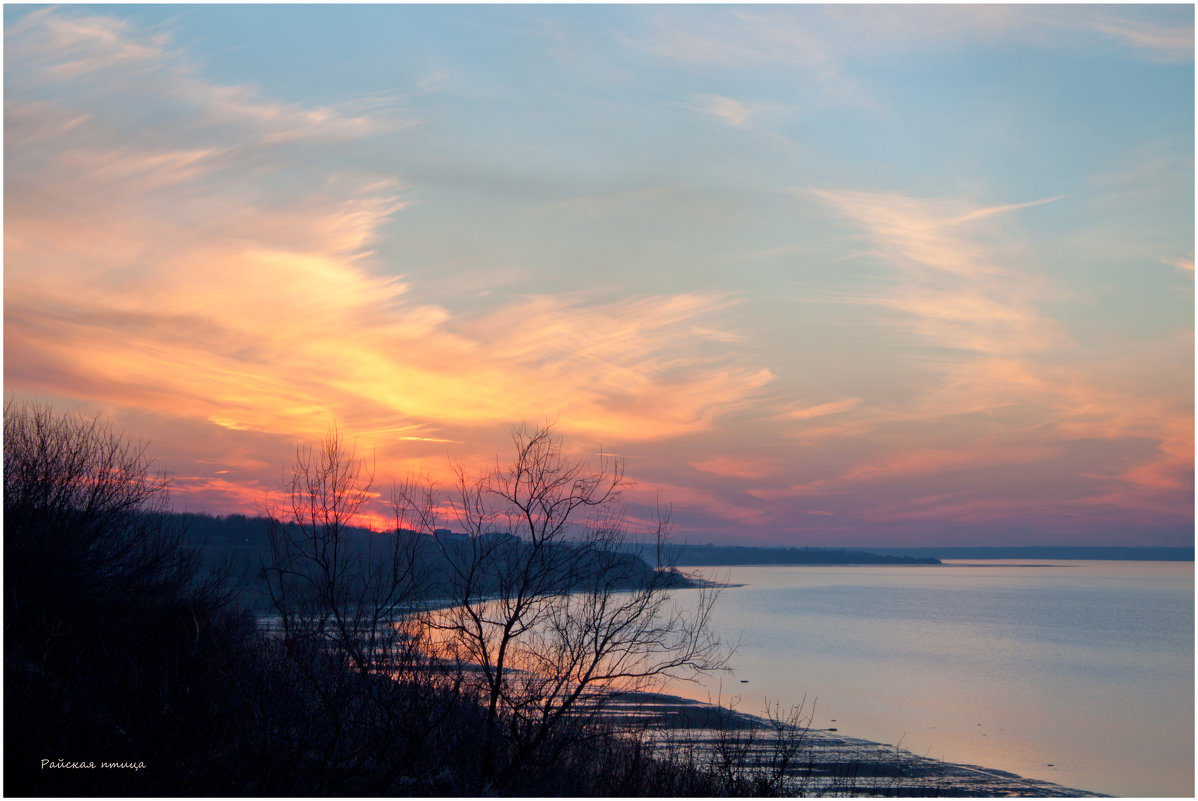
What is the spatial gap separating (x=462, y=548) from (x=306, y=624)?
9.38 ft

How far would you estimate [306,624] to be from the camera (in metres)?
14.3

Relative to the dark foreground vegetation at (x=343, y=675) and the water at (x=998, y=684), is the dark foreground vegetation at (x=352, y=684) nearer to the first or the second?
the dark foreground vegetation at (x=343, y=675)

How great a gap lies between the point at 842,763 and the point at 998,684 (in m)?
27.5

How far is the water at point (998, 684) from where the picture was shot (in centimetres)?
3000

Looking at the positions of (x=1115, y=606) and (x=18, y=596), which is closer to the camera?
(x=18, y=596)

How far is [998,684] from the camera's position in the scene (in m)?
47.5

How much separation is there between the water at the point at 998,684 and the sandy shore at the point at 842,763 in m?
1.66

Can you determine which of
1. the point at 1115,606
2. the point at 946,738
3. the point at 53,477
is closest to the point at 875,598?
the point at 1115,606

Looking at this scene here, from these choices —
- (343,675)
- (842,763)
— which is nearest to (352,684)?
(343,675)

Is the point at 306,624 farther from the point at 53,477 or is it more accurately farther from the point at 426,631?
the point at 53,477

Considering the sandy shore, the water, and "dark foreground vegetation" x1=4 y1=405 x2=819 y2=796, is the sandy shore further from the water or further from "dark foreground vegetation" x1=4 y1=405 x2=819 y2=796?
"dark foreground vegetation" x1=4 y1=405 x2=819 y2=796

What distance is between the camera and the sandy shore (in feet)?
72.2

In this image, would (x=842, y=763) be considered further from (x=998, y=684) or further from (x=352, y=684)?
(x=998, y=684)

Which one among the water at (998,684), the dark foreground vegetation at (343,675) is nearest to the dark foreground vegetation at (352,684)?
the dark foreground vegetation at (343,675)
